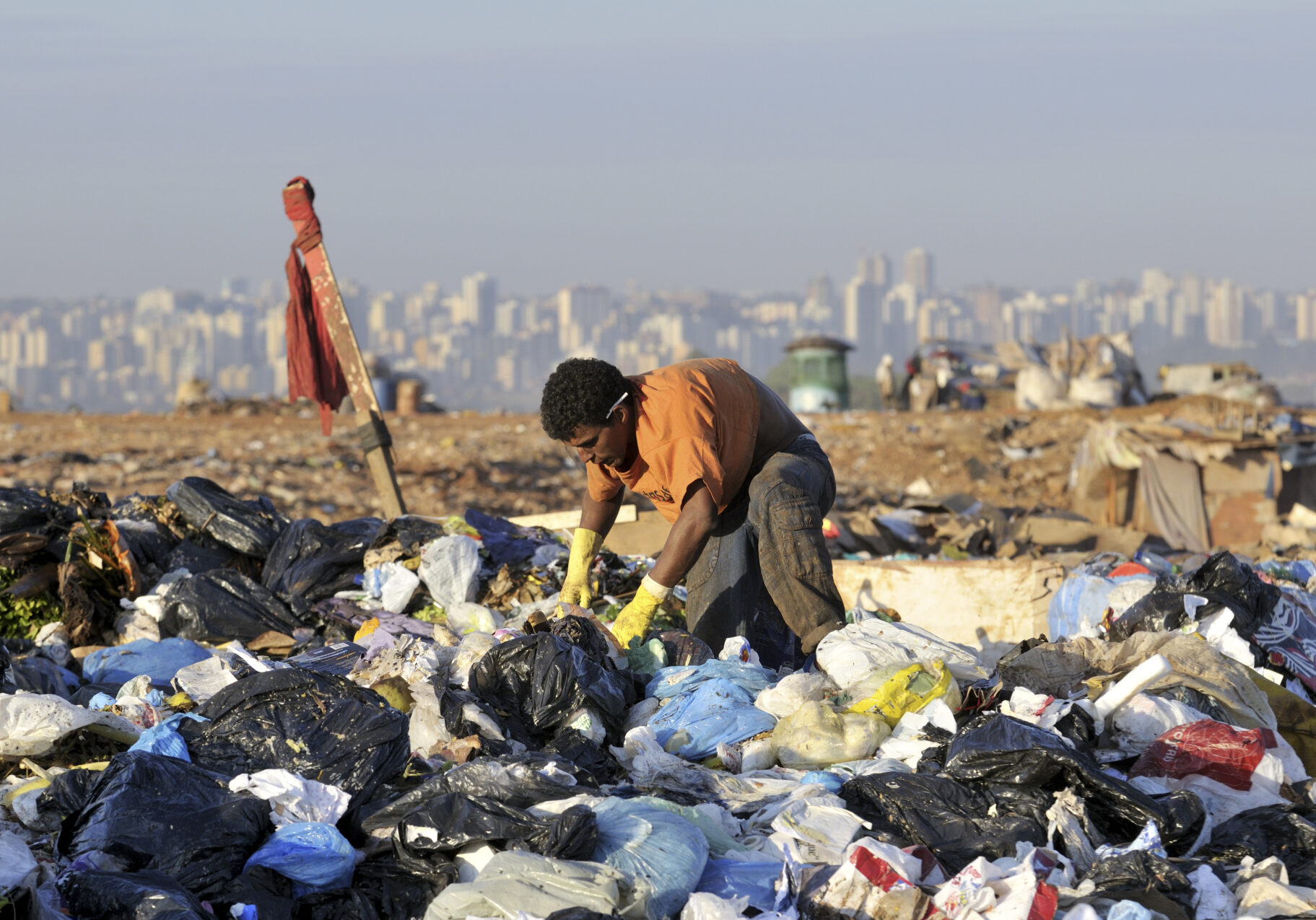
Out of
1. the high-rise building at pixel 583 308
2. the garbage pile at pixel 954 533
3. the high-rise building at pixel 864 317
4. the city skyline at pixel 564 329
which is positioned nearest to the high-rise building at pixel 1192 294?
the city skyline at pixel 564 329

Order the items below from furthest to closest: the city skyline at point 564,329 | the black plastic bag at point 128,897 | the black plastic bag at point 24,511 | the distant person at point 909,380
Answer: the city skyline at point 564,329 → the distant person at point 909,380 → the black plastic bag at point 24,511 → the black plastic bag at point 128,897

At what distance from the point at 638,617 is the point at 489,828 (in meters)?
1.41

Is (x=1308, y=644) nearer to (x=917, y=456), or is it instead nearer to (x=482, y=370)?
(x=917, y=456)

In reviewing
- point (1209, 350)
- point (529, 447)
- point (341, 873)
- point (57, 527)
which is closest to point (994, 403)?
point (529, 447)

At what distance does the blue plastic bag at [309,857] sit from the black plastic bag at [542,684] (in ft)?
Answer: 2.49

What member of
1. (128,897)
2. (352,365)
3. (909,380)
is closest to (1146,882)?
(128,897)

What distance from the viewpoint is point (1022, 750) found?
2971mm

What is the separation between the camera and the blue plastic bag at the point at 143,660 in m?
4.28

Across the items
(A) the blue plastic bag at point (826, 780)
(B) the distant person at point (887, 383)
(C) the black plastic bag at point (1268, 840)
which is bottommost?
(B) the distant person at point (887, 383)

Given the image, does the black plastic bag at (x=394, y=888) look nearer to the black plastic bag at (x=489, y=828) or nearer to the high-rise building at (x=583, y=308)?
the black plastic bag at (x=489, y=828)

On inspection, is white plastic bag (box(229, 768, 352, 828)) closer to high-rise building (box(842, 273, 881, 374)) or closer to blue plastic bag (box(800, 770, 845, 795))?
blue plastic bag (box(800, 770, 845, 795))

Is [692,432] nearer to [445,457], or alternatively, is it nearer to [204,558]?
[204,558]

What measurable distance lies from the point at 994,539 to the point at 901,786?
5.28 metres

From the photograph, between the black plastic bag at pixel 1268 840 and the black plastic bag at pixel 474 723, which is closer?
the black plastic bag at pixel 1268 840
